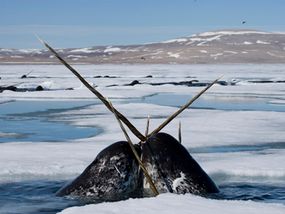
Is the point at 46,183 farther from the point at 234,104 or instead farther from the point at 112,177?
the point at 234,104

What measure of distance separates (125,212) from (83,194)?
1.65 metres

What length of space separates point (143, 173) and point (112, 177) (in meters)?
0.31

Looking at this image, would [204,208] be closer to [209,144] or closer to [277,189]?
[277,189]

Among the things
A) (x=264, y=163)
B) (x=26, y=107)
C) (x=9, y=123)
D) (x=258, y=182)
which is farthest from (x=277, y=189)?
(x=26, y=107)

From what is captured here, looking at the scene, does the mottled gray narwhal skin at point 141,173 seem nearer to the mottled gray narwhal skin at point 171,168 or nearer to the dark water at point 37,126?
the mottled gray narwhal skin at point 171,168

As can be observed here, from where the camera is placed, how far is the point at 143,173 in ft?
20.7

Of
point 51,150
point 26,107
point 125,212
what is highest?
point 26,107

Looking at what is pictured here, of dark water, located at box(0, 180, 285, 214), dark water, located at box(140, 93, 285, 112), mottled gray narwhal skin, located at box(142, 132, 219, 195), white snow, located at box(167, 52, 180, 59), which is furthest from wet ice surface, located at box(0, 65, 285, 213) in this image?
white snow, located at box(167, 52, 180, 59)

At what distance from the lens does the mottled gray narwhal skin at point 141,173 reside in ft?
20.3

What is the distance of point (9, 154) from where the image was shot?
9.24 m

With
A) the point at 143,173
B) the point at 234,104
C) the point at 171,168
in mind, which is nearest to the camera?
the point at 171,168

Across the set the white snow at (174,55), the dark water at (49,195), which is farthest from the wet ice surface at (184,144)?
the white snow at (174,55)

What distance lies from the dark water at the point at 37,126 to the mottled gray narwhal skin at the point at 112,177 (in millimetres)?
5378

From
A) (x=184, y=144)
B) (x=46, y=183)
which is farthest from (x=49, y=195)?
(x=184, y=144)
